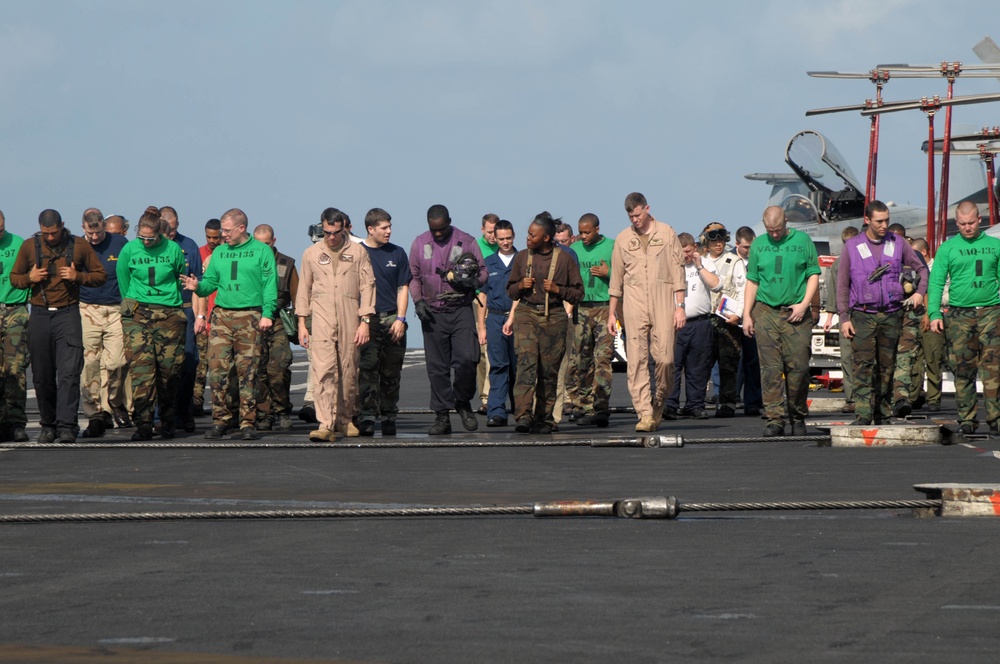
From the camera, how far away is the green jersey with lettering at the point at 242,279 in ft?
48.0

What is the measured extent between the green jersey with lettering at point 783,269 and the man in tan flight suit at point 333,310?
340 centimetres

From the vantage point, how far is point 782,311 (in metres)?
14.3

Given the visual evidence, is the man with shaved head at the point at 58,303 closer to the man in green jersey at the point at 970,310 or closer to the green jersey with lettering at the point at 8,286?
the green jersey with lettering at the point at 8,286

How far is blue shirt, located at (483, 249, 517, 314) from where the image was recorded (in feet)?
54.4

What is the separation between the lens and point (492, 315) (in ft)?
54.7

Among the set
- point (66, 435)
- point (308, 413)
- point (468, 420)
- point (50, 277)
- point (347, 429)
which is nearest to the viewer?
point (50, 277)

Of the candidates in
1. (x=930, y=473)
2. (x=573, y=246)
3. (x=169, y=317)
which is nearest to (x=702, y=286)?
(x=573, y=246)

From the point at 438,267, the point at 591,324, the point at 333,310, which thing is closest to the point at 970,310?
the point at 591,324

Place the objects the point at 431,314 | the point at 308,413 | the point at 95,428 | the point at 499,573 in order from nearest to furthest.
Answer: the point at 499,573
the point at 431,314
the point at 95,428
the point at 308,413

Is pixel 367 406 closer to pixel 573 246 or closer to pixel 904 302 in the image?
pixel 573 246

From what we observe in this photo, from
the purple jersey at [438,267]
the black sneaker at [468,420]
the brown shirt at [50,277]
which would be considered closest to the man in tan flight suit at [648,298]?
the purple jersey at [438,267]

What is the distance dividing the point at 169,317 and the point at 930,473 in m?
7.23

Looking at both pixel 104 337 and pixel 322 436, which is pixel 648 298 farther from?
pixel 104 337

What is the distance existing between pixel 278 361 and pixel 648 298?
3868 mm
